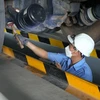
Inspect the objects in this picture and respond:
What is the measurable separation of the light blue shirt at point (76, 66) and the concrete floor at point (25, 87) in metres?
0.56

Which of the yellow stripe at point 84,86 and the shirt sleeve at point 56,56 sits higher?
the yellow stripe at point 84,86

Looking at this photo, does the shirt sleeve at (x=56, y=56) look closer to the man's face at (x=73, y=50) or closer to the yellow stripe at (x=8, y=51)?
the man's face at (x=73, y=50)

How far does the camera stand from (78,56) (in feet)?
7.73

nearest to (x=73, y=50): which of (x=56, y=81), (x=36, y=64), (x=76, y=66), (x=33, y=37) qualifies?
(x=76, y=66)

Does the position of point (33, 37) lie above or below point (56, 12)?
below

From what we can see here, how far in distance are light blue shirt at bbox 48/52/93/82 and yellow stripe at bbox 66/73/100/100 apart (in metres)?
0.51

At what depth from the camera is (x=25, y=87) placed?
67.7 inches

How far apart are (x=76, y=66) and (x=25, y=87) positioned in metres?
0.81

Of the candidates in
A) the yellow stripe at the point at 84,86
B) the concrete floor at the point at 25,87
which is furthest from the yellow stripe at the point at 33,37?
the yellow stripe at the point at 84,86

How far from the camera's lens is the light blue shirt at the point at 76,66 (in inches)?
93.0

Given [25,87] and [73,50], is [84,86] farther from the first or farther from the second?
[73,50]

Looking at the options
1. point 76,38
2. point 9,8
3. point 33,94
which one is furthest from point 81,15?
point 33,94

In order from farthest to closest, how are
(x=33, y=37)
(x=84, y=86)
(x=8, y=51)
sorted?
(x=33, y=37)
(x=8, y=51)
(x=84, y=86)

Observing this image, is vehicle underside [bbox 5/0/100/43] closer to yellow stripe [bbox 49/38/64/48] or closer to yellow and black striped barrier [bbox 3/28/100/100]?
yellow and black striped barrier [bbox 3/28/100/100]
